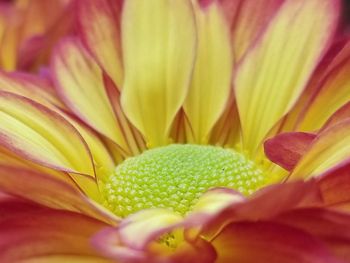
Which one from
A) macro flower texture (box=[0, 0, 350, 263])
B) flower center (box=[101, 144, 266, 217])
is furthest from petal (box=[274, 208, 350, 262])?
flower center (box=[101, 144, 266, 217])

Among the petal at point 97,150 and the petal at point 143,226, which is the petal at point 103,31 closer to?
the petal at point 97,150

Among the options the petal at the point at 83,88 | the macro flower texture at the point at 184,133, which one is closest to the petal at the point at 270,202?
the macro flower texture at the point at 184,133

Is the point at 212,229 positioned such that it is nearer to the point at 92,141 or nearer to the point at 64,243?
the point at 64,243

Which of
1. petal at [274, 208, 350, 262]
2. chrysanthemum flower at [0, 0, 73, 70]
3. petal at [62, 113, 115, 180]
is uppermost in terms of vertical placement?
chrysanthemum flower at [0, 0, 73, 70]

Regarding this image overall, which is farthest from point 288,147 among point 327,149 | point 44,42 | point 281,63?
point 44,42

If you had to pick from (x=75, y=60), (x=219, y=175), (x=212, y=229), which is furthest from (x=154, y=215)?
(x=75, y=60)

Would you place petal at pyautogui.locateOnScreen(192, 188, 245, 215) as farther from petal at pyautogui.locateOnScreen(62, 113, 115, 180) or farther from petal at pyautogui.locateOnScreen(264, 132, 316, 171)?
petal at pyautogui.locateOnScreen(62, 113, 115, 180)

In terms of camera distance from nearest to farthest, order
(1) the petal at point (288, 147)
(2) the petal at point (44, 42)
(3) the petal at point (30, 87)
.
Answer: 1. (1) the petal at point (288, 147)
2. (3) the petal at point (30, 87)
3. (2) the petal at point (44, 42)

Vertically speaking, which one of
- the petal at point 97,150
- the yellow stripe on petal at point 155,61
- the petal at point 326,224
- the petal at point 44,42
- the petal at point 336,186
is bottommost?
the petal at point 326,224
